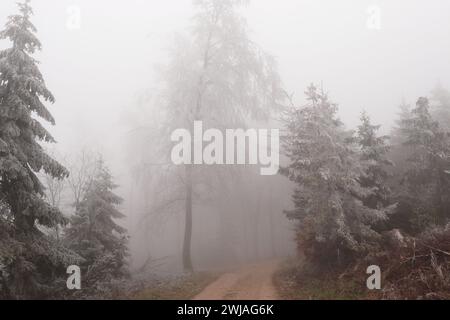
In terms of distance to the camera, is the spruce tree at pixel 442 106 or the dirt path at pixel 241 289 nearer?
the dirt path at pixel 241 289

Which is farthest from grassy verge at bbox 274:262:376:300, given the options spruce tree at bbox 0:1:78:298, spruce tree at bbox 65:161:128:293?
spruce tree at bbox 0:1:78:298

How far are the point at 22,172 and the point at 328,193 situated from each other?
10.8m

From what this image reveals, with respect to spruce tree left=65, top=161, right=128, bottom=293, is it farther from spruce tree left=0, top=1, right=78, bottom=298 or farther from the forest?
spruce tree left=0, top=1, right=78, bottom=298

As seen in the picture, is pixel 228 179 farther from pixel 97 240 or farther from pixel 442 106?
pixel 442 106

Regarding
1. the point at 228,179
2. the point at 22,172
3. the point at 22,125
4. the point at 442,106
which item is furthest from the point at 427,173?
the point at 22,125

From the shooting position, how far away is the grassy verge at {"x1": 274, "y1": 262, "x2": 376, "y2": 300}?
40.9 ft

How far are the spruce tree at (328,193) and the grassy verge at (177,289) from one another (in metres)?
5.01

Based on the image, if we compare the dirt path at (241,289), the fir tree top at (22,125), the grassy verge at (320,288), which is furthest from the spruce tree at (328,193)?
the fir tree top at (22,125)

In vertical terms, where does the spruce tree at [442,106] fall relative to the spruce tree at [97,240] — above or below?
above

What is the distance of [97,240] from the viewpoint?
646 inches

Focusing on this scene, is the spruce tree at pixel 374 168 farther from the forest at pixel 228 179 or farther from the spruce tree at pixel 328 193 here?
the spruce tree at pixel 328 193

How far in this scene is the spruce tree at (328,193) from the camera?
1417cm

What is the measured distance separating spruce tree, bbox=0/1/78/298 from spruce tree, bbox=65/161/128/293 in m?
2.24
